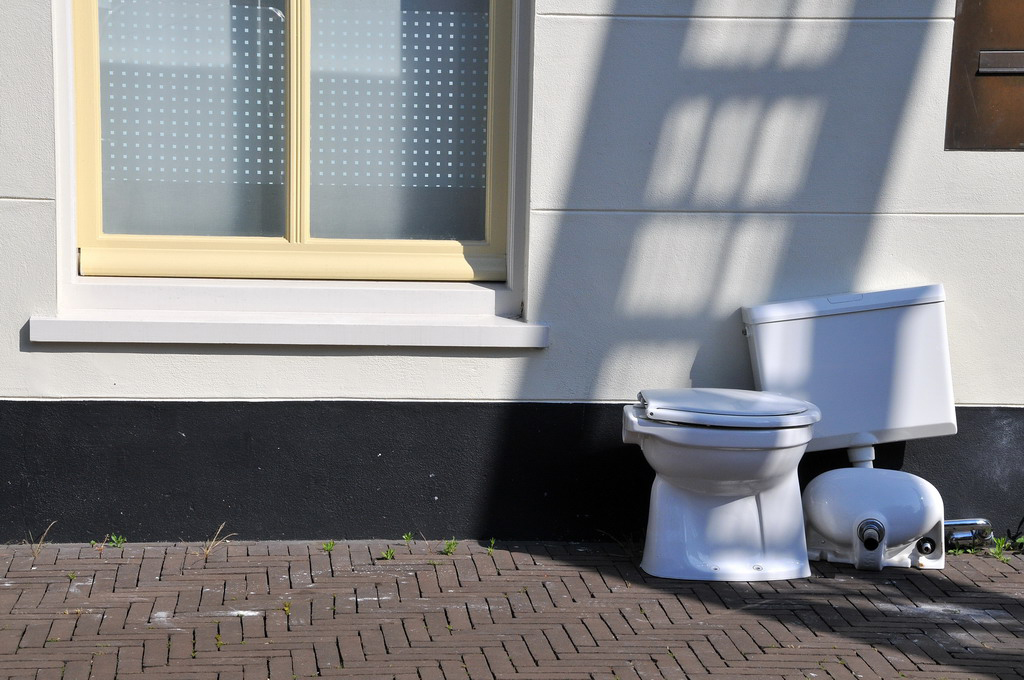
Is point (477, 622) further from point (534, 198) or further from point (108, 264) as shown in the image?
point (108, 264)

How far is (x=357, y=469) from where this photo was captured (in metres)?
4.33

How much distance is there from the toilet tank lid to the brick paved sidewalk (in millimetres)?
1000

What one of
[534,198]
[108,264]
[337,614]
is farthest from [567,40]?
[337,614]

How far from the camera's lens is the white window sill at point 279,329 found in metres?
4.14

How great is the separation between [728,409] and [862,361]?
0.80 m

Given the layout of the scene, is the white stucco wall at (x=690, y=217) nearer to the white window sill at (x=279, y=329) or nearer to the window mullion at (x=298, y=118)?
the white window sill at (x=279, y=329)

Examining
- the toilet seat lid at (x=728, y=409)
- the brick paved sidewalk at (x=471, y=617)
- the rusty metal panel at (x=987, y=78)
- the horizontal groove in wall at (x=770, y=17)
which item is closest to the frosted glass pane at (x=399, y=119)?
the horizontal groove in wall at (x=770, y=17)

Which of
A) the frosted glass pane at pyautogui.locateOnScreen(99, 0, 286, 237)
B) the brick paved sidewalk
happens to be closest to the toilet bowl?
the brick paved sidewalk

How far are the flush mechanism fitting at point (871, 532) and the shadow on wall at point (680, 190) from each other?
28.8 inches

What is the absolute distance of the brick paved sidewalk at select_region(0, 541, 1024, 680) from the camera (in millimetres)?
3236

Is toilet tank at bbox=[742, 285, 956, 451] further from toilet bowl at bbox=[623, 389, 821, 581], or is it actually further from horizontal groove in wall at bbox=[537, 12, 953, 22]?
horizontal groove in wall at bbox=[537, 12, 953, 22]

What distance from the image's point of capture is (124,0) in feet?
14.1

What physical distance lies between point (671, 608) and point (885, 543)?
989 mm

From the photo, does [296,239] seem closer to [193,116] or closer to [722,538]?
[193,116]
